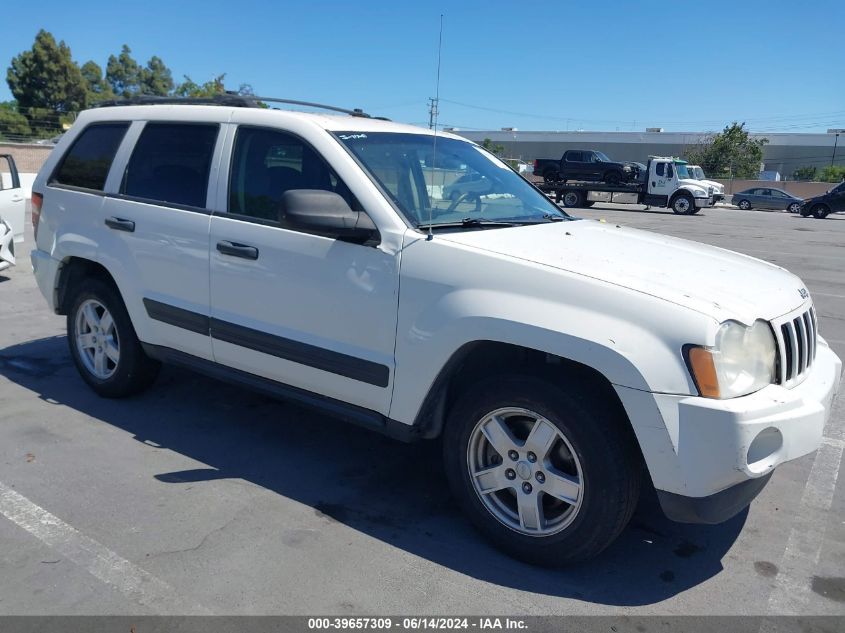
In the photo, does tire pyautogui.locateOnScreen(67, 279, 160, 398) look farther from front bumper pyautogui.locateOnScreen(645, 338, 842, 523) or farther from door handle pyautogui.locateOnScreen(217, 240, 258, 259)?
front bumper pyautogui.locateOnScreen(645, 338, 842, 523)

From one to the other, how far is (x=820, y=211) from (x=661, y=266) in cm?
3578

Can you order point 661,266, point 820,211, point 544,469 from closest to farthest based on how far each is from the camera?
point 544,469 → point 661,266 → point 820,211

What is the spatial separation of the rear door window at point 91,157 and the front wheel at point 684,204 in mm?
31084

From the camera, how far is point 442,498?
12.6ft

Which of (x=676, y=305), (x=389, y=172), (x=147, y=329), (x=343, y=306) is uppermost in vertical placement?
(x=389, y=172)

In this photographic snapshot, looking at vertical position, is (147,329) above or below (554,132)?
below

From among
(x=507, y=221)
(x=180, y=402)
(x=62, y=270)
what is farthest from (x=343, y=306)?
(x=62, y=270)

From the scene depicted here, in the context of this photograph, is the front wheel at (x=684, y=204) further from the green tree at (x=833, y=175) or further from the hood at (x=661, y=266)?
the green tree at (x=833, y=175)

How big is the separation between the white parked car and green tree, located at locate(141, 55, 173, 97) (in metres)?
86.9

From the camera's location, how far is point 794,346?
3.08 metres

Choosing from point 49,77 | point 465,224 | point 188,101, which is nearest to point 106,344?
point 188,101

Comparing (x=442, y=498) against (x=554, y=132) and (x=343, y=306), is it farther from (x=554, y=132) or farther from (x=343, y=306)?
(x=554, y=132)

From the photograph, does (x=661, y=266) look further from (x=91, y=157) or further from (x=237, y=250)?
(x=91, y=157)

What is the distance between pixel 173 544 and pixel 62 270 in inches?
104
